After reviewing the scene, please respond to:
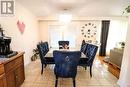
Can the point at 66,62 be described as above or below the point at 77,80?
above

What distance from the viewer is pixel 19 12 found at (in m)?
4.14

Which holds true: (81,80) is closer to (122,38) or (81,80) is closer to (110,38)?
(110,38)

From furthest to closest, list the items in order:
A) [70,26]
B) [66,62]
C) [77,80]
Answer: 1. [70,26]
2. [77,80]
3. [66,62]

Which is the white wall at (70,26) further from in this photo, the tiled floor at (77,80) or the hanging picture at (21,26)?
the tiled floor at (77,80)

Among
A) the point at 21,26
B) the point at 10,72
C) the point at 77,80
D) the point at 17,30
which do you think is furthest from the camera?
the point at 21,26

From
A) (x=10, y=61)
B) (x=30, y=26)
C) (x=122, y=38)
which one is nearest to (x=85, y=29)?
(x=122, y=38)

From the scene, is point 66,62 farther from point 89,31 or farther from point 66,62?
point 89,31

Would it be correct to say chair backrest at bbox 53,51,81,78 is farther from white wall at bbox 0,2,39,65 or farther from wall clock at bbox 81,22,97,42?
wall clock at bbox 81,22,97,42

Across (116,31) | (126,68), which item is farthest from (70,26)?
(126,68)

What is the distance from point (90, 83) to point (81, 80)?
29cm

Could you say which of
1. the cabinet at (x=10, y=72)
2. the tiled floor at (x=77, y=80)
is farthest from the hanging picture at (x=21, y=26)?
the cabinet at (x=10, y=72)

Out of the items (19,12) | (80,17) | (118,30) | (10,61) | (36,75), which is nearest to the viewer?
(10,61)

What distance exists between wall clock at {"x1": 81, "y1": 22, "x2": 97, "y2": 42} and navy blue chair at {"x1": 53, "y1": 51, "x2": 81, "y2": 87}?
4.23 m

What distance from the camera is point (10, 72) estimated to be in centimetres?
240
